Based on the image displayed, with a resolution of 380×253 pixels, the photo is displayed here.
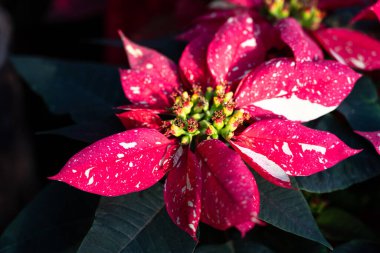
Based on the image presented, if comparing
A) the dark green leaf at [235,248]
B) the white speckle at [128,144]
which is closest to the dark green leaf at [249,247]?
the dark green leaf at [235,248]

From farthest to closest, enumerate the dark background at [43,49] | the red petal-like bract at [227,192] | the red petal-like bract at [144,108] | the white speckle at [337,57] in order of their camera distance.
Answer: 1. the dark background at [43,49]
2. the white speckle at [337,57]
3. the red petal-like bract at [144,108]
4. the red petal-like bract at [227,192]

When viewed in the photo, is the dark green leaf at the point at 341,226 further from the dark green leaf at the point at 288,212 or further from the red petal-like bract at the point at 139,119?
the red petal-like bract at the point at 139,119

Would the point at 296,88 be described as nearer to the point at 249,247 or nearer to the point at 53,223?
the point at 249,247

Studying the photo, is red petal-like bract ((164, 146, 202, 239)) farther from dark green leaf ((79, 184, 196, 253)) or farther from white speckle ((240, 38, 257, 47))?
white speckle ((240, 38, 257, 47))

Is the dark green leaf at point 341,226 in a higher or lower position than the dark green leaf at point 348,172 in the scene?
lower

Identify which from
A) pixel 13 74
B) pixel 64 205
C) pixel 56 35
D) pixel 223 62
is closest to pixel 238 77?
pixel 223 62

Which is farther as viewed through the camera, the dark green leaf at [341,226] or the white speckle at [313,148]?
the dark green leaf at [341,226]

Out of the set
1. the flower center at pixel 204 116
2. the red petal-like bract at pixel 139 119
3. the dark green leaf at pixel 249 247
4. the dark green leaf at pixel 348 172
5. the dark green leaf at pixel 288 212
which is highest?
the red petal-like bract at pixel 139 119
